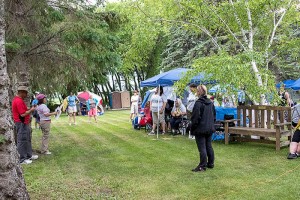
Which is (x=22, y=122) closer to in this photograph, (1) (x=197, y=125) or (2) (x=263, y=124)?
(1) (x=197, y=125)

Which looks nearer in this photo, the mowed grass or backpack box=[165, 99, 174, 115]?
the mowed grass

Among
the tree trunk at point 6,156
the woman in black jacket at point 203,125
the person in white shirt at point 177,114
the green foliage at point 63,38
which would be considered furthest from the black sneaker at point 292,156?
the tree trunk at point 6,156

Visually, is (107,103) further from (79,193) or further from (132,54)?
(79,193)

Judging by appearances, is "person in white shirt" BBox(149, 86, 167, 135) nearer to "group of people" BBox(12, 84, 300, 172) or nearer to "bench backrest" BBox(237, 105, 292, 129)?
"group of people" BBox(12, 84, 300, 172)

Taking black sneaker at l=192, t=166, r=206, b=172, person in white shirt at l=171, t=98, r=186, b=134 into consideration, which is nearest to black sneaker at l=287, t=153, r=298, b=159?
black sneaker at l=192, t=166, r=206, b=172

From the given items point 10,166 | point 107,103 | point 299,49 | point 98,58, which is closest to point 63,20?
point 98,58

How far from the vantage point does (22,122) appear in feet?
26.0

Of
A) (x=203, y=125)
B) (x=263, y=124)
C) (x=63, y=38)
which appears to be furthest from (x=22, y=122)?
(x=263, y=124)

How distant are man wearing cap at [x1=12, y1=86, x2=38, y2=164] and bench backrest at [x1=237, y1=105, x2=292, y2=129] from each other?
566 cm

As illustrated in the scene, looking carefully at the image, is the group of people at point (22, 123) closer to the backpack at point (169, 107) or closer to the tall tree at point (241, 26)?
the tall tree at point (241, 26)

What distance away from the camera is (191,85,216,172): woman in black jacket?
268 inches

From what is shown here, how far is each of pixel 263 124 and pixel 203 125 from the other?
3.46 meters

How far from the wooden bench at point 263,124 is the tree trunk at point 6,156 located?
6142 mm

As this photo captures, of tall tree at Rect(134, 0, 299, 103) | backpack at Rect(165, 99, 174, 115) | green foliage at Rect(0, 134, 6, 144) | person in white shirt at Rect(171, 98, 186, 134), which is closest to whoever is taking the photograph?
green foliage at Rect(0, 134, 6, 144)
